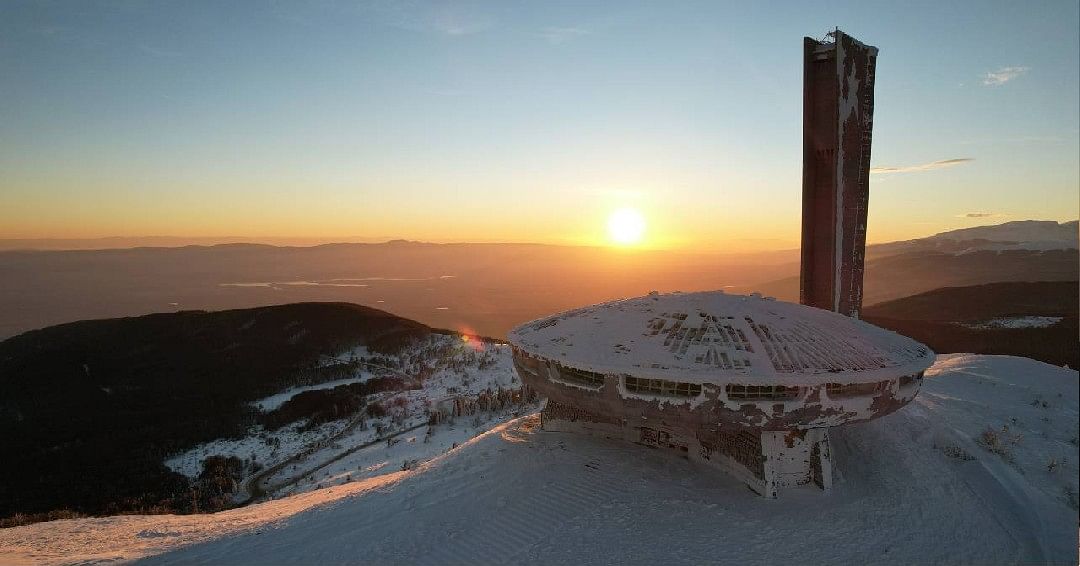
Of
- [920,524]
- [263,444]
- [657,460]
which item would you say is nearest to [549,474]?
[657,460]

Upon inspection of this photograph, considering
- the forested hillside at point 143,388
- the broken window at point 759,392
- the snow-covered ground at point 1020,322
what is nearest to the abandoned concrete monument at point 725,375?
the broken window at point 759,392

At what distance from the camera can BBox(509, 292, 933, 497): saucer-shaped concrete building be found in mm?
12367

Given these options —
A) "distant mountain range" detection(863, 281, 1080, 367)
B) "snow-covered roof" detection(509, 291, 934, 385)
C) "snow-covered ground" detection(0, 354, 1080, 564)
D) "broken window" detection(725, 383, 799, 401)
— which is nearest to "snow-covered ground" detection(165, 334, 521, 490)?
"snow-covered ground" detection(0, 354, 1080, 564)

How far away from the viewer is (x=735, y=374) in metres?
12.1

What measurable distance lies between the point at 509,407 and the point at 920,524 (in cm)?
2220

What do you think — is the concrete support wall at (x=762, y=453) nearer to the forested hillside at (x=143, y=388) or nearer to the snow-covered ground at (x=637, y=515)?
the snow-covered ground at (x=637, y=515)

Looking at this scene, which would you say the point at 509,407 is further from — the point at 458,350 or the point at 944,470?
the point at 944,470

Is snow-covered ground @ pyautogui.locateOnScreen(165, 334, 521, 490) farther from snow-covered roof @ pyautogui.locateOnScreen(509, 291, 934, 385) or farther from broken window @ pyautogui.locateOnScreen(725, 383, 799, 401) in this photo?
broken window @ pyautogui.locateOnScreen(725, 383, 799, 401)

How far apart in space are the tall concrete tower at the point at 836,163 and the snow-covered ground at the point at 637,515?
9.03 meters

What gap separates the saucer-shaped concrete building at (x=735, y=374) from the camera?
1237cm

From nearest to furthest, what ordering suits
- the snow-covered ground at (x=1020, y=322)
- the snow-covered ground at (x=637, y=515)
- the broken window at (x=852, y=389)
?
the snow-covered ground at (x=637, y=515), the broken window at (x=852, y=389), the snow-covered ground at (x=1020, y=322)

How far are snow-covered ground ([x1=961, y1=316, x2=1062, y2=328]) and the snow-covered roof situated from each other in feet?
106

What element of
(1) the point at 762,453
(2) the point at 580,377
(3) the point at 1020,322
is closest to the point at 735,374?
(1) the point at 762,453

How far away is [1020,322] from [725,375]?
135ft
